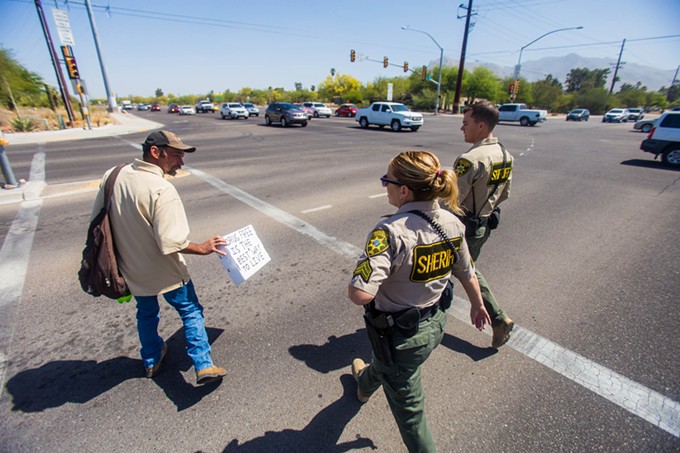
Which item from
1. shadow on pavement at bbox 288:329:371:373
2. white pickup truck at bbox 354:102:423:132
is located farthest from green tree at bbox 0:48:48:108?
shadow on pavement at bbox 288:329:371:373

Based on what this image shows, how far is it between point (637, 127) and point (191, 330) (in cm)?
3828

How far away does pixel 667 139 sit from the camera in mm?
11109

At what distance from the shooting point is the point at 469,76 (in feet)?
198

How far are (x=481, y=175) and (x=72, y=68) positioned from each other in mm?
31143

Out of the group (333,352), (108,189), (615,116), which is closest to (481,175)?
(333,352)

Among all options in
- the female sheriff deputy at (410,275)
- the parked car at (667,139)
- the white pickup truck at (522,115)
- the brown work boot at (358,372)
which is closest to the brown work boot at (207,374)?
the brown work boot at (358,372)

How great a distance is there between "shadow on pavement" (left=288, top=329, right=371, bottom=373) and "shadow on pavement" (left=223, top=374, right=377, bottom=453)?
421 millimetres

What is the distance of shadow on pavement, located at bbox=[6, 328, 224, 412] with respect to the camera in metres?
2.34

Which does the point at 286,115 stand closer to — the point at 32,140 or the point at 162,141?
the point at 32,140

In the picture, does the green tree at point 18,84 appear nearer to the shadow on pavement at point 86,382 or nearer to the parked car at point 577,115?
the shadow on pavement at point 86,382

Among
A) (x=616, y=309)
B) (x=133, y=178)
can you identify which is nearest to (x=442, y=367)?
(x=616, y=309)

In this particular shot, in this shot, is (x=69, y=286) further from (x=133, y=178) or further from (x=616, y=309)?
(x=616, y=309)

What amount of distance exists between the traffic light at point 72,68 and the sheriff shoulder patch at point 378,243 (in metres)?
31.0

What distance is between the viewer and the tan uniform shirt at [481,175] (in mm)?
2662
